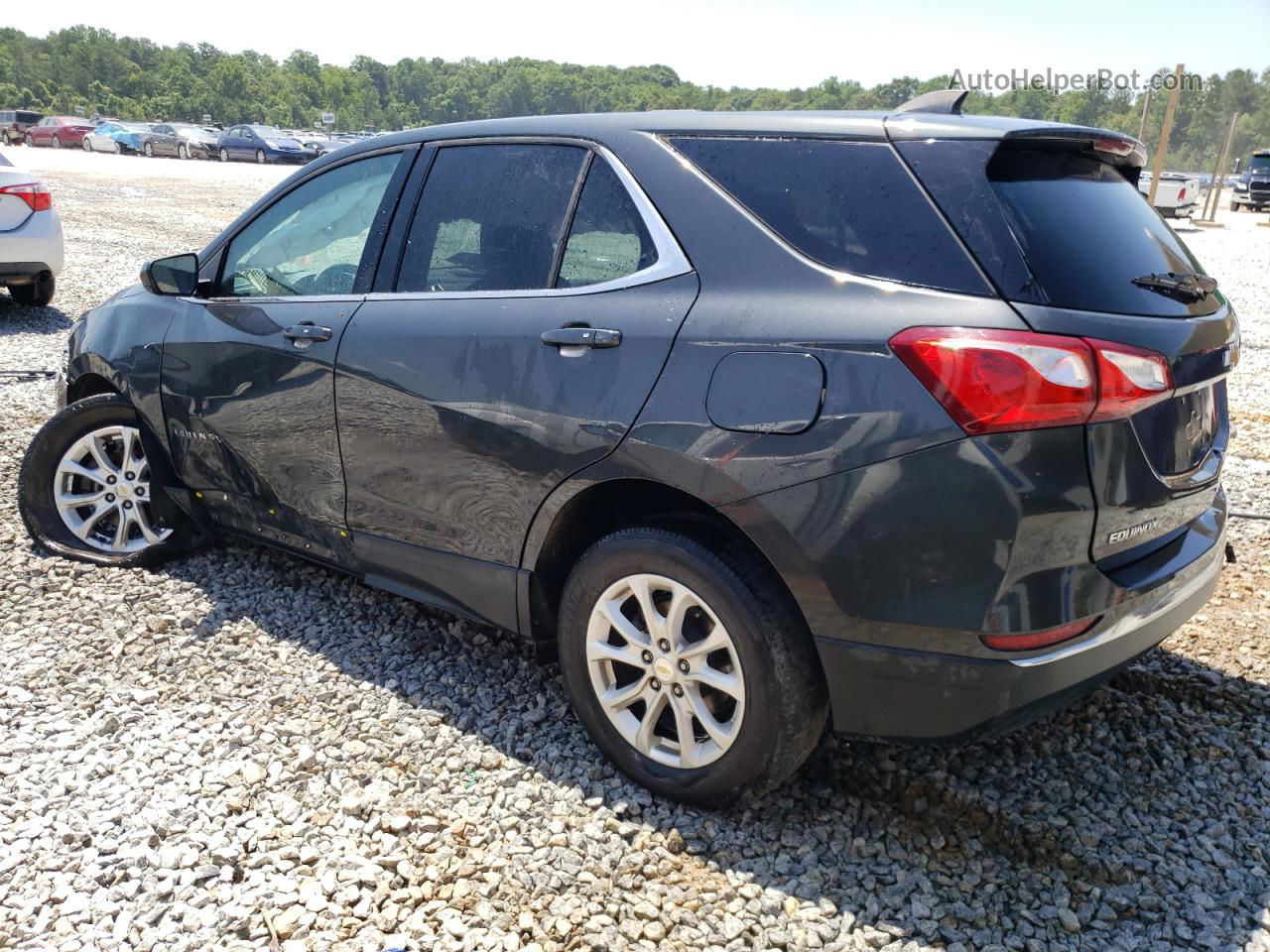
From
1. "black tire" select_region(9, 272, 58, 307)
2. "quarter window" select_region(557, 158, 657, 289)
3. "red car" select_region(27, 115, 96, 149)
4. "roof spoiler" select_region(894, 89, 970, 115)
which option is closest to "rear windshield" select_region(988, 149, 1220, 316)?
"roof spoiler" select_region(894, 89, 970, 115)

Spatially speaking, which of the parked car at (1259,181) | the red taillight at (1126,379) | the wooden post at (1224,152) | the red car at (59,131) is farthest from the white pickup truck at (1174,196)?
the red car at (59,131)

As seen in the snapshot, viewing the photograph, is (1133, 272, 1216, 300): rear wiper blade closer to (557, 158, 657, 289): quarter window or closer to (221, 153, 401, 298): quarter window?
(557, 158, 657, 289): quarter window

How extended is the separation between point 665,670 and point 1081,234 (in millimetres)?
1515

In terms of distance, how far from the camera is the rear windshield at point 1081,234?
2.39m

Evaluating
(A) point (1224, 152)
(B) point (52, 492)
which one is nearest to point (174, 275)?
(B) point (52, 492)

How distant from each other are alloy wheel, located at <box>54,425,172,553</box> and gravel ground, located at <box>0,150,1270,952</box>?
1.56 feet

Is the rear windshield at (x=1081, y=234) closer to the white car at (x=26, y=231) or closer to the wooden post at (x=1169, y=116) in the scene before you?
the wooden post at (x=1169, y=116)

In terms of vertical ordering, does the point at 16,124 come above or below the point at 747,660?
above

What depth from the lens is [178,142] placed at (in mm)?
46125

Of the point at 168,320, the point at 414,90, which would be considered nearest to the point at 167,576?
the point at 168,320

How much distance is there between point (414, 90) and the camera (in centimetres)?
15488

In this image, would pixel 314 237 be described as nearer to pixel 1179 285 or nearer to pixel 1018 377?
pixel 1018 377

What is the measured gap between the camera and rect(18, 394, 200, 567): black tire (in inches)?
177

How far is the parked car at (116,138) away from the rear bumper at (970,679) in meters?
51.2
